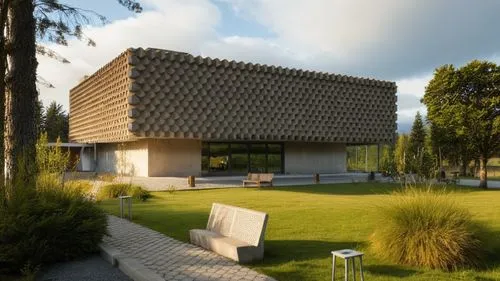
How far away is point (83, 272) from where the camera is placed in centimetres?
683

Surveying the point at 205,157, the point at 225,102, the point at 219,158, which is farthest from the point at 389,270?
the point at 219,158

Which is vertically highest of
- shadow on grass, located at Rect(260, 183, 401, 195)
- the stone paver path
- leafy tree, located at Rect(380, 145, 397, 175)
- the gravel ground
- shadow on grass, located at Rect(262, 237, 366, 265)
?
leafy tree, located at Rect(380, 145, 397, 175)

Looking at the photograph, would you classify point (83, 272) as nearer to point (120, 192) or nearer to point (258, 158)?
point (120, 192)

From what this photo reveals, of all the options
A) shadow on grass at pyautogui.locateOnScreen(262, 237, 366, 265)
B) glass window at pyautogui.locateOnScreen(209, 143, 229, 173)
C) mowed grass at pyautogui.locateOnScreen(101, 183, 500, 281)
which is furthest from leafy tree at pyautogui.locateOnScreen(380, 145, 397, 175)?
glass window at pyautogui.locateOnScreen(209, 143, 229, 173)

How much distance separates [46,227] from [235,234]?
297 cm

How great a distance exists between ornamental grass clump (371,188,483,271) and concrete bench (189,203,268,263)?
5.94ft

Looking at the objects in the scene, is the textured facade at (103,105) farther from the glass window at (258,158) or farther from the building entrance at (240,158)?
the glass window at (258,158)

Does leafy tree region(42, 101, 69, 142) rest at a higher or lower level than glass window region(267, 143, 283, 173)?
higher

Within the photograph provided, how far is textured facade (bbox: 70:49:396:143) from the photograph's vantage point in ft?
89.8

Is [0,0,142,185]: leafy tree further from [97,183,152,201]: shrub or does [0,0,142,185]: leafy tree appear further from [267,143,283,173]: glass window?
[267,143,283,173]: glass window

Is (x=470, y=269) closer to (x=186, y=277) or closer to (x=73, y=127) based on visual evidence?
(x=186, y=277)

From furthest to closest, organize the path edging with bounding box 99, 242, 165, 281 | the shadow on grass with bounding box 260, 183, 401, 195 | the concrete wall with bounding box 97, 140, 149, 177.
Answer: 1. the concrete wall with bounding box 97, 140, 149, 177
2. the shadow on grass with bounding box 260, 183, 401, 195
3. the path edging with bounding box 99, 242, 165, 281

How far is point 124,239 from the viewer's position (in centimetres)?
884

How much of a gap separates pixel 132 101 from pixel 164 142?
4646mm
